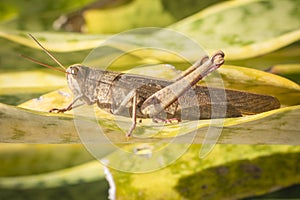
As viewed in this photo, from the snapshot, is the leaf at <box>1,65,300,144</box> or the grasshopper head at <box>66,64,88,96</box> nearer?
the leaf at <box>1,65,300,144</box>

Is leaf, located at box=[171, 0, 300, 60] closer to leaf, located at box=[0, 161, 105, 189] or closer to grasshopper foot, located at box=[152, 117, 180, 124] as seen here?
grasshopper foot, located at box=[152, 117, 180, 124]

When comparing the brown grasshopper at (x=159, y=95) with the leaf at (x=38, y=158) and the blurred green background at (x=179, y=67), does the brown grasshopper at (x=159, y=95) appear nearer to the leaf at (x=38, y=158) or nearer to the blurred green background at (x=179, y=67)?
the blurred green background at (x=179, y=67)

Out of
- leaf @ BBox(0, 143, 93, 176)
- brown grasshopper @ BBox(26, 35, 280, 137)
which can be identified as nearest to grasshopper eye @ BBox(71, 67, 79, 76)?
brown grasshopper @ BBox(26, 35, 280, 137)

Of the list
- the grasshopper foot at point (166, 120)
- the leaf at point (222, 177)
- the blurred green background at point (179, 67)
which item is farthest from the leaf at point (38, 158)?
the grasshopper foot at point (166, 120)

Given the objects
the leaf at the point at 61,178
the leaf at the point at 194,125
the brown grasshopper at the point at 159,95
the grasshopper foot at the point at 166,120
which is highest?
the brown grasshopper at the point at 159,95

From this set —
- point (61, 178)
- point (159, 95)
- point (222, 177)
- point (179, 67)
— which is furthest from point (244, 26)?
point (61, 178)

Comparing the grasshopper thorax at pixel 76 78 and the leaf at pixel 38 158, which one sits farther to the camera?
the leaf at pixel 38 158

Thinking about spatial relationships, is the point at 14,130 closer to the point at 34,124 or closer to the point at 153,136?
the point at 34,124

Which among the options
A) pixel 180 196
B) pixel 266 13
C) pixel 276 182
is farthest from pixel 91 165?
pixel 266 13

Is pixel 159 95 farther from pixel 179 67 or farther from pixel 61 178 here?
pixel 61 178
